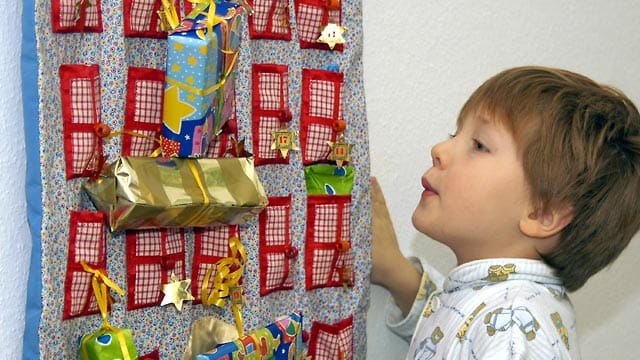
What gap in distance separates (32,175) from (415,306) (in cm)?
55

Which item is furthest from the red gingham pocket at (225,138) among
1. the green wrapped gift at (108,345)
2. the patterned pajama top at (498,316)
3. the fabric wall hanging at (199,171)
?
the patterned pajama top at (498,316)

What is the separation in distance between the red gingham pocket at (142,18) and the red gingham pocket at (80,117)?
6 centimetres

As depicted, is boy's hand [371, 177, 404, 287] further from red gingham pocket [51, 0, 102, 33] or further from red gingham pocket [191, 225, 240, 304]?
red gingham pocket [51, 0, 102, 33]

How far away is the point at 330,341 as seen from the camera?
42.4 inches

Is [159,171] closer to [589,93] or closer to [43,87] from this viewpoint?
[43,87]

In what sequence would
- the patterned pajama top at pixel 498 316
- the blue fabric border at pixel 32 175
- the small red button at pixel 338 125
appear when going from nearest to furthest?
the blue fabric border at pixel 32 175 → the patterned pajama top at pixel 498 316 → the small red button at pixel 338 125

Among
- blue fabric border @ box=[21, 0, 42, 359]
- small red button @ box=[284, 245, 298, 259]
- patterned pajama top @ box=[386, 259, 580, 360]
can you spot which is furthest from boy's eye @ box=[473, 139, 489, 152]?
blue fabric border @ box=[21, 0, 42, 359]

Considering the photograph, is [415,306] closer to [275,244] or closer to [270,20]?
[275,244]

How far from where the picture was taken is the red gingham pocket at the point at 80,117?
0.84 m

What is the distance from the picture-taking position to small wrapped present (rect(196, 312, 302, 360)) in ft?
2.98

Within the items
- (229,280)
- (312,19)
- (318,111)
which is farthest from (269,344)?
(312,19)

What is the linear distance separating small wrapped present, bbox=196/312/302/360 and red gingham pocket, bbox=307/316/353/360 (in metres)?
0.06

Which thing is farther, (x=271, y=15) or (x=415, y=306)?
(x=415, y=306)

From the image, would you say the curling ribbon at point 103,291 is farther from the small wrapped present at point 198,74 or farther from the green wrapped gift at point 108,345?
the small wrapped present at point 198,74
